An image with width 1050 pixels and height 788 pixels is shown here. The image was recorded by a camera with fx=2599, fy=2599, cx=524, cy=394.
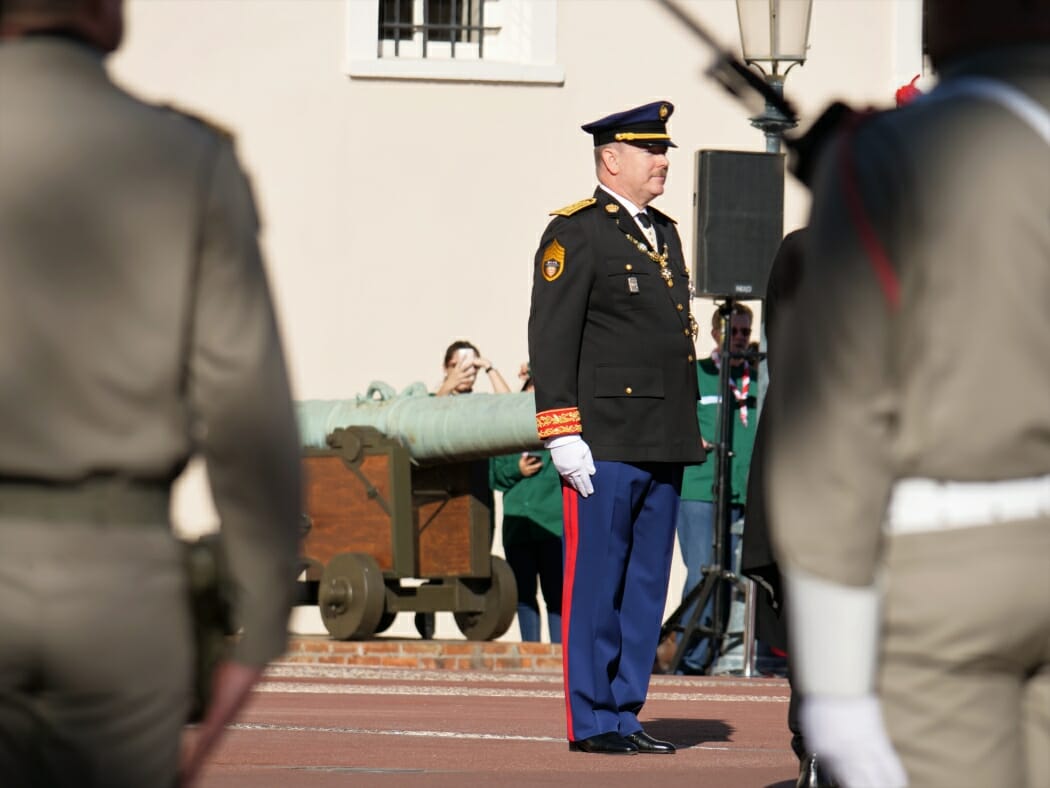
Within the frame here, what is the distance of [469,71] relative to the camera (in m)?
19.0

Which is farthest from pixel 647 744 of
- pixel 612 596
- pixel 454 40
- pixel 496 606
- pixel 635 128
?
pixel 454 40

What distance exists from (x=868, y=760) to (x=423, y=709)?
7.73m

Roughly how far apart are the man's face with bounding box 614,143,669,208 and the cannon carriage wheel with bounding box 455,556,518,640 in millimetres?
6829

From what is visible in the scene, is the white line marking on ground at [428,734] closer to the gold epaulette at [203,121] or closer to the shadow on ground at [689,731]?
the shadow on ground at [689,731]

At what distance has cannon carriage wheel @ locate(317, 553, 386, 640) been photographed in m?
14.6

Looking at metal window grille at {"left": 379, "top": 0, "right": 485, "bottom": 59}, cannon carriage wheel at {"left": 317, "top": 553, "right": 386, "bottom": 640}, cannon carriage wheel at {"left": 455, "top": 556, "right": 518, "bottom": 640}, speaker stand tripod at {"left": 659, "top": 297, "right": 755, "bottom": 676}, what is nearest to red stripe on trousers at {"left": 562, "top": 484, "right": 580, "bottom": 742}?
speaker stand tripod at {"left": 659, "top": 297, "right": 755, "bottom": 676}

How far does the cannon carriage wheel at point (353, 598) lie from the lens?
14.6 m

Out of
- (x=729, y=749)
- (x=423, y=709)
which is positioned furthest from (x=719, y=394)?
(x=729, y=749)

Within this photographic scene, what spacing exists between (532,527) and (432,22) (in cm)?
600

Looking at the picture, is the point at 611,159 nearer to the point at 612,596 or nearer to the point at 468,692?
the point at 612,596

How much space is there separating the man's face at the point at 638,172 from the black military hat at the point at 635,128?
0.09 feet

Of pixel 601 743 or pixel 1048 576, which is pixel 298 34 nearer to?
pixel 601 743

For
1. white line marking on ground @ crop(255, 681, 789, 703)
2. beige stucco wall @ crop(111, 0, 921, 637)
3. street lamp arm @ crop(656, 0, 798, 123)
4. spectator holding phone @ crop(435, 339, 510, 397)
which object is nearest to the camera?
street lamp arm @ crop(656, 0, 798, 123)

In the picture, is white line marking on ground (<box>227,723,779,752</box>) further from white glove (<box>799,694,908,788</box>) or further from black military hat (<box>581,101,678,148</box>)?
white glove (<box>799,694,908,788</box>)
